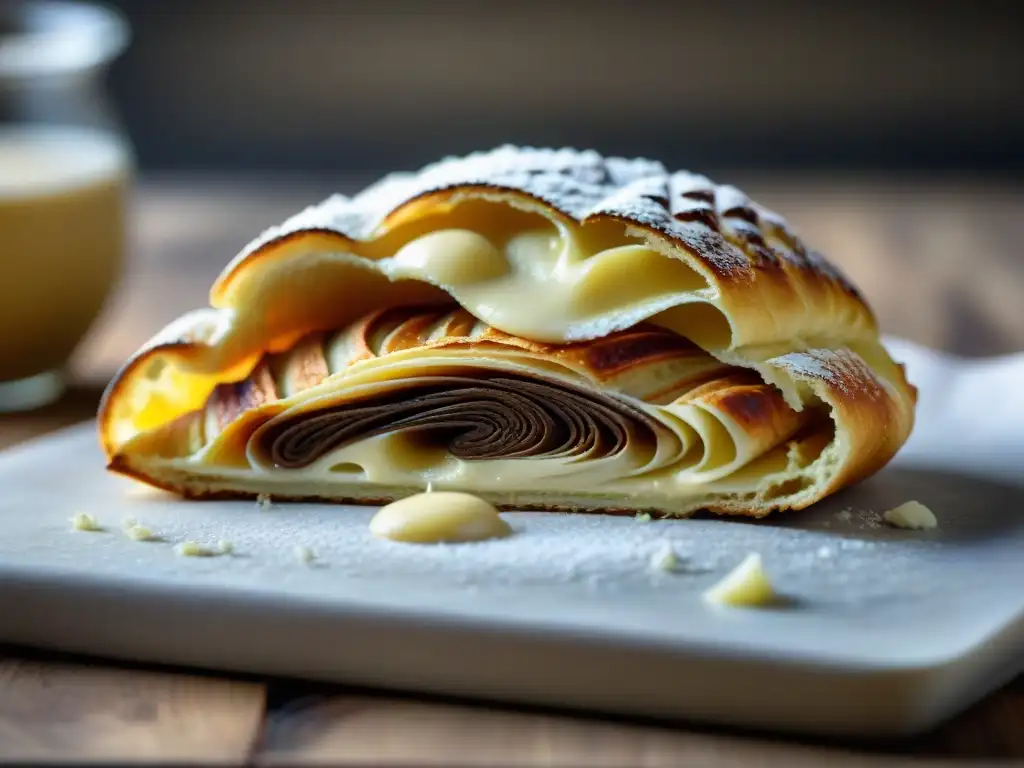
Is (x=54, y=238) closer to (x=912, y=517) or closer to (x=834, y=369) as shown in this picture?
(x=834, y=369)

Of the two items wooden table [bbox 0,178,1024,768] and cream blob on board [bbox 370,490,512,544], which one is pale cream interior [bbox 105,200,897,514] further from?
wooden table [bbox 0,178,1024,768]

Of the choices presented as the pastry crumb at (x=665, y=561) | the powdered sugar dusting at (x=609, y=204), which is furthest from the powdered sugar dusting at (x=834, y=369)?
the pastry crumb at (x=665, y=561)

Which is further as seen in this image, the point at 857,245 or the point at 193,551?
the point at 857,245

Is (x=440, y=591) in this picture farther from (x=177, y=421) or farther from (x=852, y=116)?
(x=852, y=116)

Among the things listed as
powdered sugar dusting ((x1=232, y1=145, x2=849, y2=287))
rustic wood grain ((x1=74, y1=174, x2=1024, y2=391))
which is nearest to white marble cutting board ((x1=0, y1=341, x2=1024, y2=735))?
powdered sugar dusting ((x1=232, y1=145, x2=849, y2=287))

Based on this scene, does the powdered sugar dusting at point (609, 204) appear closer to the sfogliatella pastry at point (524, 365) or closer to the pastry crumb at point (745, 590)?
the sfogliatella pastry at point (524, 365)

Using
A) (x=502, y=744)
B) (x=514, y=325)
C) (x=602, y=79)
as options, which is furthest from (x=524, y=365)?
(x=602, y=79)

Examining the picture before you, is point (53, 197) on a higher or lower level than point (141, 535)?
higher
